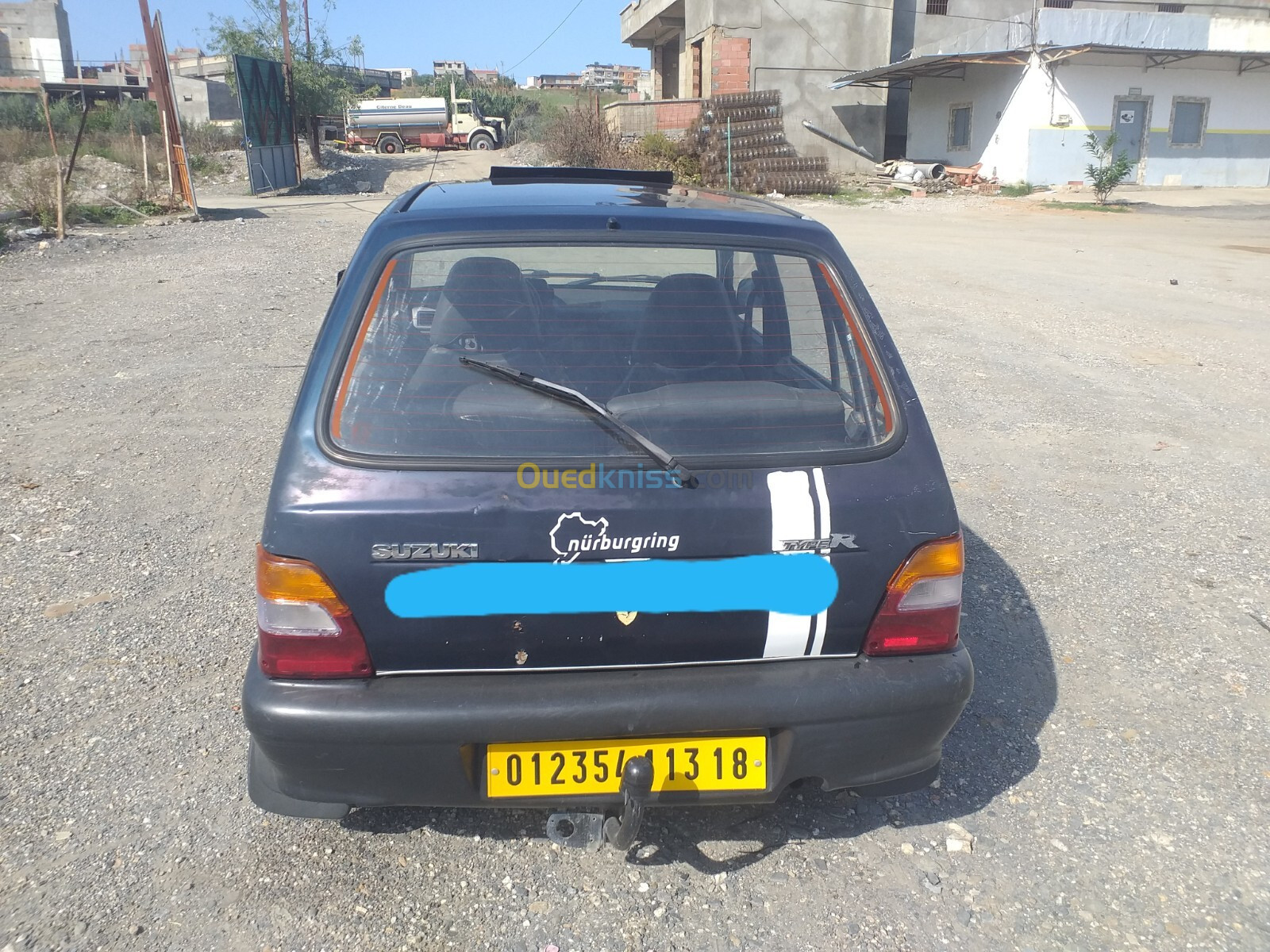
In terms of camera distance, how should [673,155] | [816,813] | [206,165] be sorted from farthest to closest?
→ [206,165]
[673,155]
[816,813]

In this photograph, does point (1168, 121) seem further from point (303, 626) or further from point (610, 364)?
point (303, 626)

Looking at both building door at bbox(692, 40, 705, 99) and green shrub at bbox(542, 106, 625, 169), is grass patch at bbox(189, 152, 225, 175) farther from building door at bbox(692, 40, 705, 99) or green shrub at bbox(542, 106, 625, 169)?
building door at bbox(692, 40, 705, 99)

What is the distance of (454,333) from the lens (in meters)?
2.39

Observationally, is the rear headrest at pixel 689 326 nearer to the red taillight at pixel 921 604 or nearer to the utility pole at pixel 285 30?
the red taillight at pixel 921 604

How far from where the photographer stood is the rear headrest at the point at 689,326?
2387mm

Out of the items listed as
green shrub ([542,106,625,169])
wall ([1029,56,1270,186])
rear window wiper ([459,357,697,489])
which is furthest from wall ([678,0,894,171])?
rear window wiper ([459,357,697,489])

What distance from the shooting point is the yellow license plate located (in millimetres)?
2176

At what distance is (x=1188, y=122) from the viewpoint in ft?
95.4

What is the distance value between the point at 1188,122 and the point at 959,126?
264 inches

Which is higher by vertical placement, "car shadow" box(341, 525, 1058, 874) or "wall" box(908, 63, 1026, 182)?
"wall" box(908, 63, 1026, 182)

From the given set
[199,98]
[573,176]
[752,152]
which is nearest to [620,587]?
[573,176]

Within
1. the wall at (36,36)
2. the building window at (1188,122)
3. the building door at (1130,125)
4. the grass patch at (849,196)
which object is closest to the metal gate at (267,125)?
the grass patch at (849,196)

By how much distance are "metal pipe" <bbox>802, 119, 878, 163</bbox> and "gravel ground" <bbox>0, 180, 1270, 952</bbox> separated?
26558 millimetres

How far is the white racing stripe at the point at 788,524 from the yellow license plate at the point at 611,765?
247 mm
